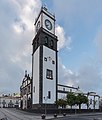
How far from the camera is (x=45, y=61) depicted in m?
81.4

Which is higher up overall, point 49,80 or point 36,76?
point 36,76

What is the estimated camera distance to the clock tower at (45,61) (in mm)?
79250

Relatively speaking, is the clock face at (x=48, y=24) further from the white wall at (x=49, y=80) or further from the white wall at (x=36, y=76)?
the white wall at (x=36, y=76)

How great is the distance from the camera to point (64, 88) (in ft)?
332

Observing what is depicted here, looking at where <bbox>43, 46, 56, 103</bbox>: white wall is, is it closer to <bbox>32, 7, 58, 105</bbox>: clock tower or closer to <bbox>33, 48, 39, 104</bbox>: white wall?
<bbox>32, 7, 58, 105</bbox>: clock tower

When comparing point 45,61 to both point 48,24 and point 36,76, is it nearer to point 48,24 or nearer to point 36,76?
point 36,76

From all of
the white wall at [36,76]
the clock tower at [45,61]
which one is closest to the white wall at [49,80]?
the clock tower at [45,61]

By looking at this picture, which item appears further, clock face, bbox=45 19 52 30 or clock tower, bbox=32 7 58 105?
clock face, bbox=45 19 52 30

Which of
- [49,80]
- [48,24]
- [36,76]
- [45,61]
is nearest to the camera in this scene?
[45,61]

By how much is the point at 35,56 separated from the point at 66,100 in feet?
56.4

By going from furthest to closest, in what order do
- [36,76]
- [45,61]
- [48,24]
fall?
[48,24] < [36,76] < [45,61]

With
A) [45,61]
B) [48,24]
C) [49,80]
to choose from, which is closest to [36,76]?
[49,80]

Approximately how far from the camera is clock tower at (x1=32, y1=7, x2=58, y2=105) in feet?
260

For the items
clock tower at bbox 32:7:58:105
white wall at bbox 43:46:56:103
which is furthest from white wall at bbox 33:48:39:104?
white wall at bbox 43:46:56:103
